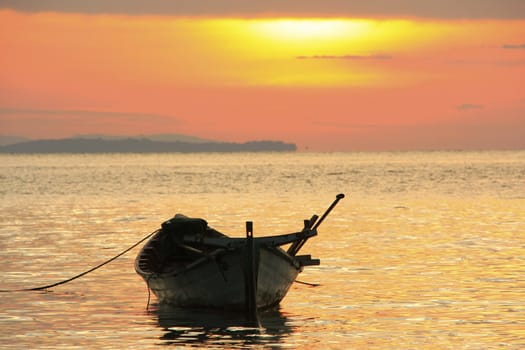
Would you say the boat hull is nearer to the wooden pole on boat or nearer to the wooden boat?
the wooden boat

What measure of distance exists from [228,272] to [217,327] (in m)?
1.36

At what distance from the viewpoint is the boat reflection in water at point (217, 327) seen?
21469 mm

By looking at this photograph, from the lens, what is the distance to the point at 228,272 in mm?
23797

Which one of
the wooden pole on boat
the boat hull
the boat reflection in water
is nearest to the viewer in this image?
the boat reflection in water

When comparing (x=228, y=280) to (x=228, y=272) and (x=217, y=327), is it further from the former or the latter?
(x=217, y=327)

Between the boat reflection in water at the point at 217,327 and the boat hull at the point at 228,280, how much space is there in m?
0.26

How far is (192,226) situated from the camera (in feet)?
89.0

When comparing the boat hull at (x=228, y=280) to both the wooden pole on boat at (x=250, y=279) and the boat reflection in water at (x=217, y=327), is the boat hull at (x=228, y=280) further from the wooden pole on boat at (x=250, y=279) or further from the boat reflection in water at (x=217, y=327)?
the boat reflection in water at (x=217, y=327)

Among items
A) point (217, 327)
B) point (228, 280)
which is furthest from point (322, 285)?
point (217, 327)

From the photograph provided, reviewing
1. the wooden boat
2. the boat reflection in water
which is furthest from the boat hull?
the boat reflection in water

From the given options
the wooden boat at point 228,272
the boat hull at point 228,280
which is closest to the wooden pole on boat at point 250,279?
the wooden boat at point 228,272

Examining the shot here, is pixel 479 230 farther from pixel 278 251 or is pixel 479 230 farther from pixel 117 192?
pixel 117 192

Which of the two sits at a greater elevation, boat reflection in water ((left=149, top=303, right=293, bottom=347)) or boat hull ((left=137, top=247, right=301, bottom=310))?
boat hull ((left=137, top=247, right=301, bottom=310))

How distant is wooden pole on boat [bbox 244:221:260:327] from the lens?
76.1 feet
